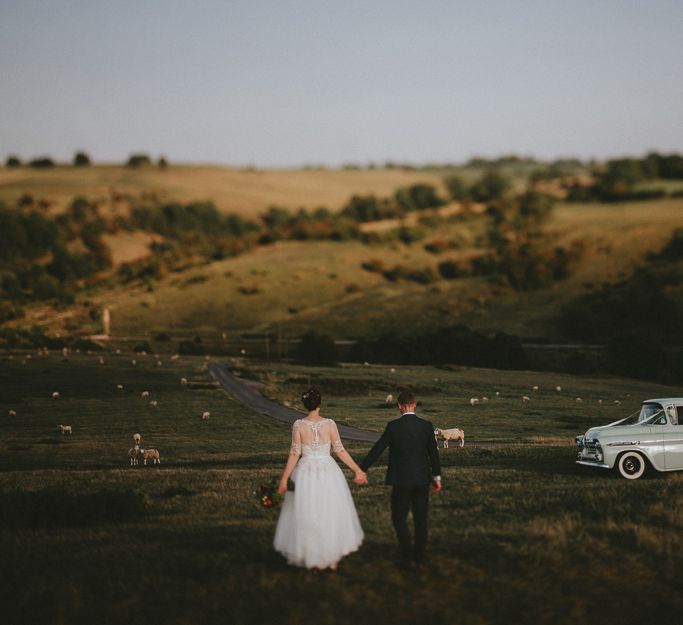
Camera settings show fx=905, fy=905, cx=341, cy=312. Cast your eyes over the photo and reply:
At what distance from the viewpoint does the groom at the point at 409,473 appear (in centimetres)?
1304

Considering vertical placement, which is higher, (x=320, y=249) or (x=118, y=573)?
(x=320, y=249)

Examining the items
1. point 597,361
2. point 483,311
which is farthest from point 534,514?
point 483,311

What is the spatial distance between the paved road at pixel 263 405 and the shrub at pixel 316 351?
1081 cm

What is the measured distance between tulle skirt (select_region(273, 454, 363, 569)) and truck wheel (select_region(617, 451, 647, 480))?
12.5 metres

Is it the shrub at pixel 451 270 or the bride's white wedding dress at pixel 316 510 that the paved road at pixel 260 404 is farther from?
the shrub at pixel 451 270

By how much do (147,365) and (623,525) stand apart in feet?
240

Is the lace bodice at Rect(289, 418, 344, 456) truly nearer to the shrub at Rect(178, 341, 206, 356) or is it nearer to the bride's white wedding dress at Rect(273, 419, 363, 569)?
the bride's white wedding dress at Rect(273, 419, 363, 569)

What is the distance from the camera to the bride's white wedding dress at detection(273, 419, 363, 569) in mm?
12312

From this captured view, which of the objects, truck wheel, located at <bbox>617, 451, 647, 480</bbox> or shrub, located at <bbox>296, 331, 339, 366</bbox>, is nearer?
truck wheel, located at <bbox>617, 451, 647, 480</bbox>

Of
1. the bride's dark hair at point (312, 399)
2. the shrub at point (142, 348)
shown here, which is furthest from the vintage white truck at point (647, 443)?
the shrub at point (142, 348)

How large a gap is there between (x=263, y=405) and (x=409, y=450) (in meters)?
49.6

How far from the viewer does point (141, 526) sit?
16.6 meters

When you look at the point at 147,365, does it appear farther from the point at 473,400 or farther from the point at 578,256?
the point at 578,256

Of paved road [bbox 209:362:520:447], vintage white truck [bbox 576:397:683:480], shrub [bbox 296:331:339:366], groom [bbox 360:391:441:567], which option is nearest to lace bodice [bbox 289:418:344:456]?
groom [bbox 360:391:441:567]
